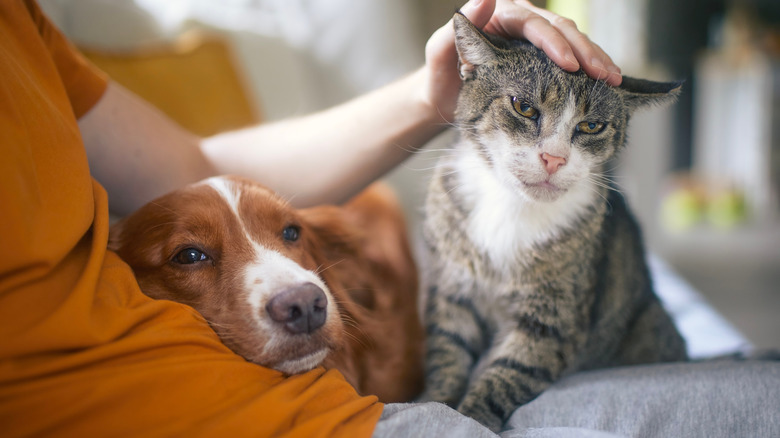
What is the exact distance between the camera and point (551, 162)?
3.49 ft

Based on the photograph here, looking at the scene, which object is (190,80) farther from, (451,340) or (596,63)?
(596,63)

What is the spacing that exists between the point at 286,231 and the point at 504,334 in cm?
57

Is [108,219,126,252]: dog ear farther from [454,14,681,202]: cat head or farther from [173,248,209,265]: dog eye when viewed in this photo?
[454,14,681,202]: cat head

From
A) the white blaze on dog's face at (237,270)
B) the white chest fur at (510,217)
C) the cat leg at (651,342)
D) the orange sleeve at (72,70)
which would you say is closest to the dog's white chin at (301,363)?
the white blaze on dog's face at (237,270)

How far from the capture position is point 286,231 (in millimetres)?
1088

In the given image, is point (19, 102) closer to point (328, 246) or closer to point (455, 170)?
point (328, 246)

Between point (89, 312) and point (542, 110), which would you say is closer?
point (89, 312)

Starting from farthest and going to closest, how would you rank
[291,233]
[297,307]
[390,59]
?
[390,59], [291,233], [297,307]

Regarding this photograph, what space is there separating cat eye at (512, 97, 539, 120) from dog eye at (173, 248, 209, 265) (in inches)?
26.9

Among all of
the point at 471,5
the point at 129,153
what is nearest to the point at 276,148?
the point at 129,153

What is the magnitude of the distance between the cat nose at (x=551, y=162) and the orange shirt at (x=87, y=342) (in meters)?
0.55

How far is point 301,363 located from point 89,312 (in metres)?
0.33

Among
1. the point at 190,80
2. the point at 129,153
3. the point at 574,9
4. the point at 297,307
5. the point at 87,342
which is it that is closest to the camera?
the point at 87,342

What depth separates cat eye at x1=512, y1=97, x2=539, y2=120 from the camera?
1.12 metres
